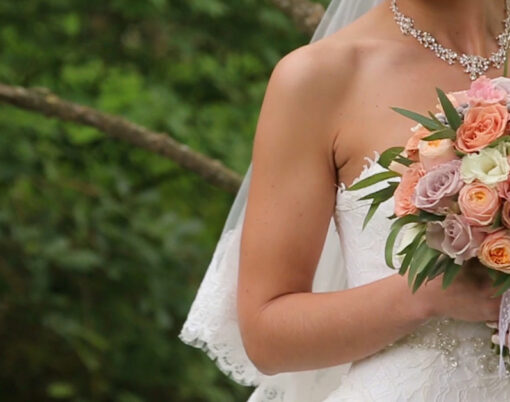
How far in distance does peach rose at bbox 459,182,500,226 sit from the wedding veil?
703 millimetres

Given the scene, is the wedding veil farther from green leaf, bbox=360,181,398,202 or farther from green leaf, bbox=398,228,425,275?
green leaf, bbox=398,228,425,275

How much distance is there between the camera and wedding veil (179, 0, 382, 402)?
2.46 m

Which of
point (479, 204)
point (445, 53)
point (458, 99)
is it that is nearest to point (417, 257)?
point (479, 204)

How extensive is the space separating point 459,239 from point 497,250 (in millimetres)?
55

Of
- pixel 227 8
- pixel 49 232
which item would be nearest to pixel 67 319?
pixel 49 232

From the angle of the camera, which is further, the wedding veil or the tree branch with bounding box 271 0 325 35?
the tree branch with bounding box 271 0 325 35

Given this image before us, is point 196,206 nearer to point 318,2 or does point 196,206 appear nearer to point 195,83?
point 195,83

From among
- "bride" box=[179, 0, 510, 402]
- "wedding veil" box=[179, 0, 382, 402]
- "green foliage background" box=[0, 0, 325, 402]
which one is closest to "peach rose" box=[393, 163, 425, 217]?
"bride" box=[179, 0, 510, 402]

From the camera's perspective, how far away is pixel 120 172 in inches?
165

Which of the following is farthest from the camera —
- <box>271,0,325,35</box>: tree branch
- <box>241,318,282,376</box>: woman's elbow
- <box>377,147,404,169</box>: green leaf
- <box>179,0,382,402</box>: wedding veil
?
<box>271,0,325,35</box>: tree branch

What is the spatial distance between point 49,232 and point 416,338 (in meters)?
2.31

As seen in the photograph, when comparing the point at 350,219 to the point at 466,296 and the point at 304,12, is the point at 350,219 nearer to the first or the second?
the point at 466,296

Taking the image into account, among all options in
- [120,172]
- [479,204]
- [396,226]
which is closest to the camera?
[479,204]

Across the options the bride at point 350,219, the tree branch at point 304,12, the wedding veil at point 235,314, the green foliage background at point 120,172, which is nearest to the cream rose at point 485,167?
the bride at point 350,219
